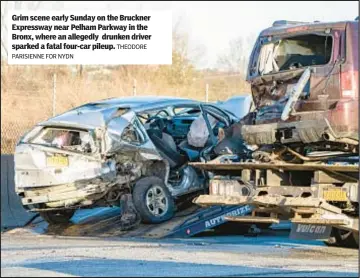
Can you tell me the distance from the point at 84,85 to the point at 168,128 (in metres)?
7.81

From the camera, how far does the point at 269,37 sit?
44.7 ft

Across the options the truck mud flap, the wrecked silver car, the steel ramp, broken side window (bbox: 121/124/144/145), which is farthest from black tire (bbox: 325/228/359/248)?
broken side window (bbox: 121/124/144/145)

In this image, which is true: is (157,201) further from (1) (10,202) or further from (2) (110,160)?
(1) (10,202)

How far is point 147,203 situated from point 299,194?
11.2 feet

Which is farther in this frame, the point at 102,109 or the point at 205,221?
the point at 102,109

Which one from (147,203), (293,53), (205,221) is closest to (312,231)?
(293,53)

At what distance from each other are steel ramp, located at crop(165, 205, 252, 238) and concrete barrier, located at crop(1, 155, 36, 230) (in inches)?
133

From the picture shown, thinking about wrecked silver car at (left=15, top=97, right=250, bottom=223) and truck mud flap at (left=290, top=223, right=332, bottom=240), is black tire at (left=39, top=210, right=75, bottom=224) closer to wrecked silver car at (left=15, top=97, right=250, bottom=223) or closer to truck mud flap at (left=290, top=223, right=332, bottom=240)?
wrecked silver car at (left=15, top=97, right=250, bottom=223)

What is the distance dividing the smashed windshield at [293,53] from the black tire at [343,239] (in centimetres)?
233

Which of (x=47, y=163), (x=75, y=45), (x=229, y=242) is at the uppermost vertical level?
(x=75, y=45)

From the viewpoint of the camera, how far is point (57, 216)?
16703mm

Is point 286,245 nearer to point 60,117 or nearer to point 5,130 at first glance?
point 60,117

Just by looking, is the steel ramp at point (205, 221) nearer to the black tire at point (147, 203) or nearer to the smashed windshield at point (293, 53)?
the black tire at point (147, 203)

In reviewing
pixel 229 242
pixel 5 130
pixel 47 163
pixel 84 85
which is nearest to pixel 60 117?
pixel 47 163
